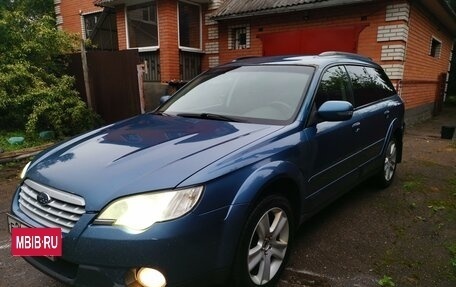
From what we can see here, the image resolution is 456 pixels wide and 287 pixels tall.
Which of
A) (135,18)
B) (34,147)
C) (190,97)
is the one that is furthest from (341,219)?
(135,18)

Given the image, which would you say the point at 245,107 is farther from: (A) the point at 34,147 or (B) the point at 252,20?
(B) the point at 252,20

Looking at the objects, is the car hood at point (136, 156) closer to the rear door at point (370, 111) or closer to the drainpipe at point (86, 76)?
the rear door at point (370, 111)

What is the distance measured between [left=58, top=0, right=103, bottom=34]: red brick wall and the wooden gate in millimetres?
6833

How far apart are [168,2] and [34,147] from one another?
5.89 metres

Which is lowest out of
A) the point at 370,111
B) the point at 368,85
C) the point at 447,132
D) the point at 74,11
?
the point at 447,132

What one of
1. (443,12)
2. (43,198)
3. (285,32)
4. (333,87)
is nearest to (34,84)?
(43,198)

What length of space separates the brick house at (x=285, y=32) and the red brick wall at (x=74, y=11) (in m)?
1.32

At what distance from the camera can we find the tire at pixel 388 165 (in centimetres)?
463

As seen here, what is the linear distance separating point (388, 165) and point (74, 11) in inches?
541

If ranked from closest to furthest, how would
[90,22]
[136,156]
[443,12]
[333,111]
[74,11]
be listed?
1. [136,156]
2. [333,111]
3. [443,12]
4. [90,22]
5. [74,11]

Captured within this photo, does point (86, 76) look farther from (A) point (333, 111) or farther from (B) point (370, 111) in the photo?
(A) point (333, 111)

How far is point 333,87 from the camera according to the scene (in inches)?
134

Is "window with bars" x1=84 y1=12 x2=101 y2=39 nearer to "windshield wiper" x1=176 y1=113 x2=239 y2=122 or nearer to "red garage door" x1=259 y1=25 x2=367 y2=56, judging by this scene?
"red garage door" x1=259 y1=25 x2=367 y2=56

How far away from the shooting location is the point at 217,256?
2039 millimetres
